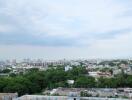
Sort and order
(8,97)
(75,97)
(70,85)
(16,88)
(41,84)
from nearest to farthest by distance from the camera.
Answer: (75,97) → (8,97) → (16,88) → (70,85) → (41,84)

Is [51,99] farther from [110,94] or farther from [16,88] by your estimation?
[16,88]

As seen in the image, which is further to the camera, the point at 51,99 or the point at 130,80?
the point at 130,80

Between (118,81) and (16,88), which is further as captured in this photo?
(118,81)

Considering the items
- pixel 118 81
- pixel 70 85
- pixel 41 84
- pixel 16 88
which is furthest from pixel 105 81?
pixel 16 88

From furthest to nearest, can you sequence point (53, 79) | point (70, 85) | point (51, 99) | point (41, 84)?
point (53, 79)
point (41, 84)
point (70, 85)
point (51, 99)

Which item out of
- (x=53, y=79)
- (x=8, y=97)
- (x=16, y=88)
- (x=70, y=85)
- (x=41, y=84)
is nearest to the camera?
(x=8, y=97)

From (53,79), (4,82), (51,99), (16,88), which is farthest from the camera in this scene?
(53,79)

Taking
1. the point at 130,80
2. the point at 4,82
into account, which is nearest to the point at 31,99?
the point at 4,82

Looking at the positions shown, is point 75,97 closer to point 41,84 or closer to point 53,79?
point 41,84
